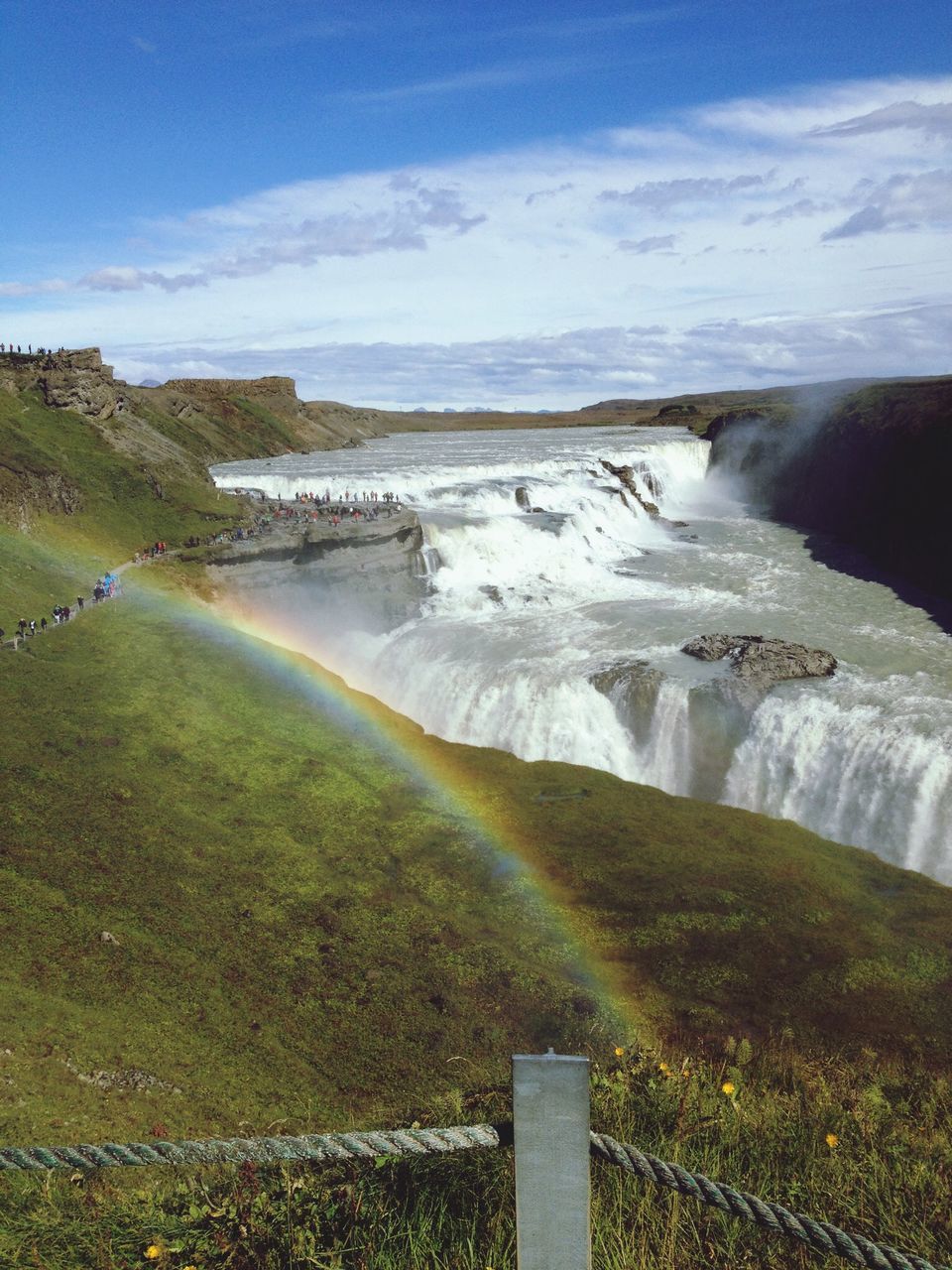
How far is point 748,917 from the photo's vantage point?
2075cm

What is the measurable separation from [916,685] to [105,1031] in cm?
3051

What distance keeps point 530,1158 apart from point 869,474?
70731 millimetres

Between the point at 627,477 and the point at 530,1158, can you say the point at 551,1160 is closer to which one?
the point at 530,1158

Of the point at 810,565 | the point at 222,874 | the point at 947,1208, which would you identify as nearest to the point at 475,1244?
the point at 947,1208

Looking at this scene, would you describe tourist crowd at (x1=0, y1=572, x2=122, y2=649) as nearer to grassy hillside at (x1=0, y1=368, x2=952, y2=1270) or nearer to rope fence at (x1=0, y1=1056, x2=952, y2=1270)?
grassy hillside at (x1=0, y1=368, x2=952, y2=1270)

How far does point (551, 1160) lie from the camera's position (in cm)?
348

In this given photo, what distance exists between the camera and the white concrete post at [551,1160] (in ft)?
11.1

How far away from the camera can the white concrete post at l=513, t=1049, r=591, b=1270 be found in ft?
11.1

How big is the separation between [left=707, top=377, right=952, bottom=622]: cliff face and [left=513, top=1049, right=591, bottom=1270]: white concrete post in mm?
48761

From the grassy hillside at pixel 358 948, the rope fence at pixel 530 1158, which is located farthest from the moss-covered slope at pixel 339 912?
the rope fence at pixel 530 1158

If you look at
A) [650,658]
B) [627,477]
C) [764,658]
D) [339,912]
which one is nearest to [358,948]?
[339,912]

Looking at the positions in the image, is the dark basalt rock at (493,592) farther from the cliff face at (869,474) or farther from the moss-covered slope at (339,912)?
the cliff face at (869,474)

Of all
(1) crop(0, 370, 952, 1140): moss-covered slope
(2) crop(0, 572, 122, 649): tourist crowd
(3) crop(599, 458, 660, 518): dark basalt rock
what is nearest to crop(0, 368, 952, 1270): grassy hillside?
(1) crop(0, 370, 952, 1140): moss-covered slope

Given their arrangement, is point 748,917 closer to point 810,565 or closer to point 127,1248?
point 127,1248
